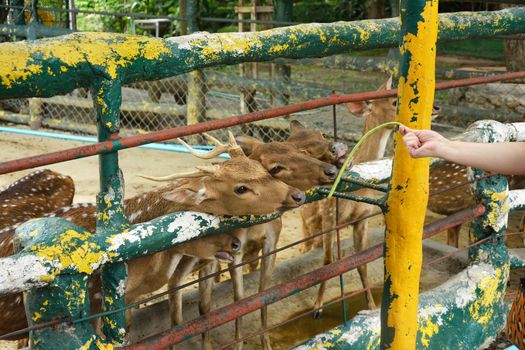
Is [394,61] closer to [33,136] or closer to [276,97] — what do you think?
[276,97]

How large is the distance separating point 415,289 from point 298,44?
1147 millimetres

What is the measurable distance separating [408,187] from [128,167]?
6947 mm

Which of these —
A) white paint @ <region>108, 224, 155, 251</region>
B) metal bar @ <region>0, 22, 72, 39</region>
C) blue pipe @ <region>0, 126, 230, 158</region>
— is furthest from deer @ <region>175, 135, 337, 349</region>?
metal bar @ <region>0, 22, 72, 39</region>

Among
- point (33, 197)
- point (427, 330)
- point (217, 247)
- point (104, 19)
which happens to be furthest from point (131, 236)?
point (104, 19)

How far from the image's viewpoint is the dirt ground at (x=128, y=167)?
7539mm

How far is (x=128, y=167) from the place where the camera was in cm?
939

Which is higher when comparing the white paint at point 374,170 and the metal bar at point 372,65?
the metal bar at point 372,65

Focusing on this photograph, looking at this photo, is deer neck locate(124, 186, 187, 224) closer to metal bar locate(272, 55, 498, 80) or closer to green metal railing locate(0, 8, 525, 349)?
green metal railing locate(0, 8, 525, 349)

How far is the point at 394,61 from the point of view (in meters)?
8.32

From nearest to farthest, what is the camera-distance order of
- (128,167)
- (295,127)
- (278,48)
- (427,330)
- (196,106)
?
(278,48) < (427,330) < (295,127) < (128,167) < (196,106)

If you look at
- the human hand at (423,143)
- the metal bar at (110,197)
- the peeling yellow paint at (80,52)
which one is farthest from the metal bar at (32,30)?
the human hand at (423,143)

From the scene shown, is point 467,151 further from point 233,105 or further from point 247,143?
point 233,105

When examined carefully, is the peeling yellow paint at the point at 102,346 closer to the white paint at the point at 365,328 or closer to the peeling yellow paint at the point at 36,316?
the peeling yellow paint at the point at 36,316

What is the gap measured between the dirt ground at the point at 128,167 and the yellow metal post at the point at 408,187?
12.1ft
